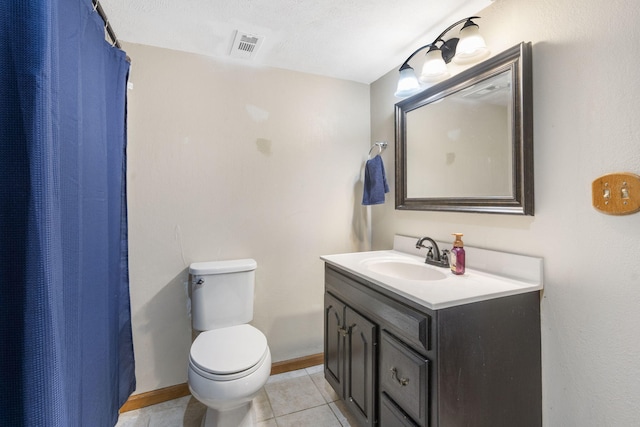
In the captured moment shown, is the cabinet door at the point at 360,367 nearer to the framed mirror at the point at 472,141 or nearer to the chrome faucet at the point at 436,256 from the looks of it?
the chrome faucet at the point at 436,256

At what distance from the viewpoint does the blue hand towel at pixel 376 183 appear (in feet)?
6.69

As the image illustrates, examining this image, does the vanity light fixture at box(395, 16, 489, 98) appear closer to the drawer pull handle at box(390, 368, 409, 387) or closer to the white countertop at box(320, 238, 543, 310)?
the white countertop at box(320, 238, 543, 310)

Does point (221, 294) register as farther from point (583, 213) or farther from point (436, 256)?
point (583, 213)

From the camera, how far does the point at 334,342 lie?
5.57ft

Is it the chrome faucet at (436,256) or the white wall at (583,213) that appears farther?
the chrome faucet at (436,256)

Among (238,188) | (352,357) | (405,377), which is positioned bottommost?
(352,357)

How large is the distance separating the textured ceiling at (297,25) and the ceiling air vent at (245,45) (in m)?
0.03

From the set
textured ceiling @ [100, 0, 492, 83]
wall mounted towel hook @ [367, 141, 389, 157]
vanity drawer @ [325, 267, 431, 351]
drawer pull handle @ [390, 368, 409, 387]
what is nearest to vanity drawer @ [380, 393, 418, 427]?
drawer pull handle @ [390, 368, 409, 387]

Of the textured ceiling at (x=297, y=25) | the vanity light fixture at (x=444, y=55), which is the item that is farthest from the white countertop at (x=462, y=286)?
the textured ceiling at (x=297, y=25)

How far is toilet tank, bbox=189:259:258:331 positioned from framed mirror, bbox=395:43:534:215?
1127mm

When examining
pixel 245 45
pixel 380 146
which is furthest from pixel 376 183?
pixel 245 45

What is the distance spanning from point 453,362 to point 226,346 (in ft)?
3.55

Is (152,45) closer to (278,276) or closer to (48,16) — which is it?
(48,16)

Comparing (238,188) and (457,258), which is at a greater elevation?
(238,188)
